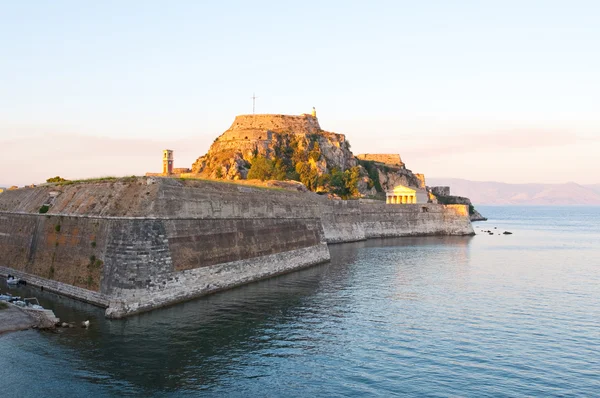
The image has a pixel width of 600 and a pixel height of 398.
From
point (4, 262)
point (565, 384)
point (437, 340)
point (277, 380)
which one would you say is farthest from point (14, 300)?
point (565, 384)

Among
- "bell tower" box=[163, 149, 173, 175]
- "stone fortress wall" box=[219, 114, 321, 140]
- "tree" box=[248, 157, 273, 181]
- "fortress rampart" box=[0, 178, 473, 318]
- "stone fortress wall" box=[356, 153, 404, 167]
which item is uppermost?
"stone fortress wall" box=[219, 114, 321, 140]

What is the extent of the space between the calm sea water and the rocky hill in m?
61.4

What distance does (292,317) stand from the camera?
29.5m

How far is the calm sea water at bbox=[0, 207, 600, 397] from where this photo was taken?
1908 cm

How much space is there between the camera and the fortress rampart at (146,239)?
95.3 feet

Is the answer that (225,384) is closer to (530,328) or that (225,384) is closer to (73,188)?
(530,328)

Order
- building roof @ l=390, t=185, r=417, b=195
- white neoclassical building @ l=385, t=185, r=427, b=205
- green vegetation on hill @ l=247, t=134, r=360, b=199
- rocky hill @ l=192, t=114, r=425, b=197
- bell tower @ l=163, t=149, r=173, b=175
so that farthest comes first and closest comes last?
building roof @ l=390, t=185, r=417, b=195
white neoclassical building @ l=385, t=185, r=427, b=205
green vegetation on hill @ l=247, t=134, r=360, b=199
rocky hill @ l=192, t=114, r=425, b=197
bell tower @ l=163, t=149, r=173, b=175

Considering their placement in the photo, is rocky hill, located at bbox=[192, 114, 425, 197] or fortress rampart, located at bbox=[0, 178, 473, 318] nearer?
fortress rampart, located at bbox=[0, 178, 473, 318]

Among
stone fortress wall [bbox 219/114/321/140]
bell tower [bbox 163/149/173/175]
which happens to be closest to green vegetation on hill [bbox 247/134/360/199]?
stone fortress wall [bbox 219/114/321/140]

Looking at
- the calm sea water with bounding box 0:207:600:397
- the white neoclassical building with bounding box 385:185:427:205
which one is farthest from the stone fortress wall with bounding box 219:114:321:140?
the calm sea water with bounding box 0:207:600:397

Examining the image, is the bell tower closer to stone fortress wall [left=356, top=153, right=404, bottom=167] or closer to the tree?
the tree

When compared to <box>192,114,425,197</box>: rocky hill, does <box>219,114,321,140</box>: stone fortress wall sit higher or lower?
higher

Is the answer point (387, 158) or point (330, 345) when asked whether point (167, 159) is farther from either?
point (387, 158)

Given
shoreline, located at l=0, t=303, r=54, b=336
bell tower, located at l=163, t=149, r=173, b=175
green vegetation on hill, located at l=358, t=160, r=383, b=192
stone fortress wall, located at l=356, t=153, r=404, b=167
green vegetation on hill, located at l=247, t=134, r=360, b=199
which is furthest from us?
stone fortress wall, located at l=356, t=153, r=404, b=167
